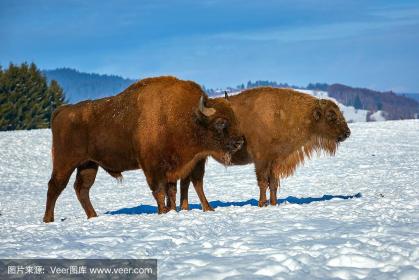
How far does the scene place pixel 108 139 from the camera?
36.1 feet

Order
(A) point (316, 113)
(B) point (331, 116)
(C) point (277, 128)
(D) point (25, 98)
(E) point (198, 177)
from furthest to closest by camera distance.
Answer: (D) point (25, 98) → (B) point (331, 116) → (A) point (316, 113) → (C) point (277, 128) → (E) point (198, 177)

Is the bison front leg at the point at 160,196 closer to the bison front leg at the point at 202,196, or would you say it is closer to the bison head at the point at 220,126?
the bison front leg at the point at 202,196

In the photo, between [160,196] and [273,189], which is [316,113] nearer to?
[273,189]

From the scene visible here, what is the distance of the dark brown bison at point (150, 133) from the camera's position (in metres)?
10.6

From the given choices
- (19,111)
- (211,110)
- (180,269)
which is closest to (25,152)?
(211,110)

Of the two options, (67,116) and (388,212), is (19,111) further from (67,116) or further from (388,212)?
(388,212)

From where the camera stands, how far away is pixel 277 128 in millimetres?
12086

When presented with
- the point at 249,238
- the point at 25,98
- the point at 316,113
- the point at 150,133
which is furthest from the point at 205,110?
the point at 25,98

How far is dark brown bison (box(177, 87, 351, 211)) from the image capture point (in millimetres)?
11930

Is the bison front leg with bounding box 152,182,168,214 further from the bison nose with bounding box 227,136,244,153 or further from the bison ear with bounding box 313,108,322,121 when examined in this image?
the bison ear with bounding box 313,108,322,121

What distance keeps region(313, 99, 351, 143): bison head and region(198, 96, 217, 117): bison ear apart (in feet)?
9.54

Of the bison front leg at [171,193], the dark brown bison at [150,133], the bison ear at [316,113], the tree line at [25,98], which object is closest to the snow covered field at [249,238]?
the bison front leg at [171,193]

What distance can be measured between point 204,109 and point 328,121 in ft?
11.4

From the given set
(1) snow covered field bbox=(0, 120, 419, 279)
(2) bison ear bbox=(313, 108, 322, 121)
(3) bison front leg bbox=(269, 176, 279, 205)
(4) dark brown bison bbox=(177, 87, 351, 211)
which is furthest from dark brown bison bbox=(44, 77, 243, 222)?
(2) bison ear bbox=(313, 108, 322, 121)
